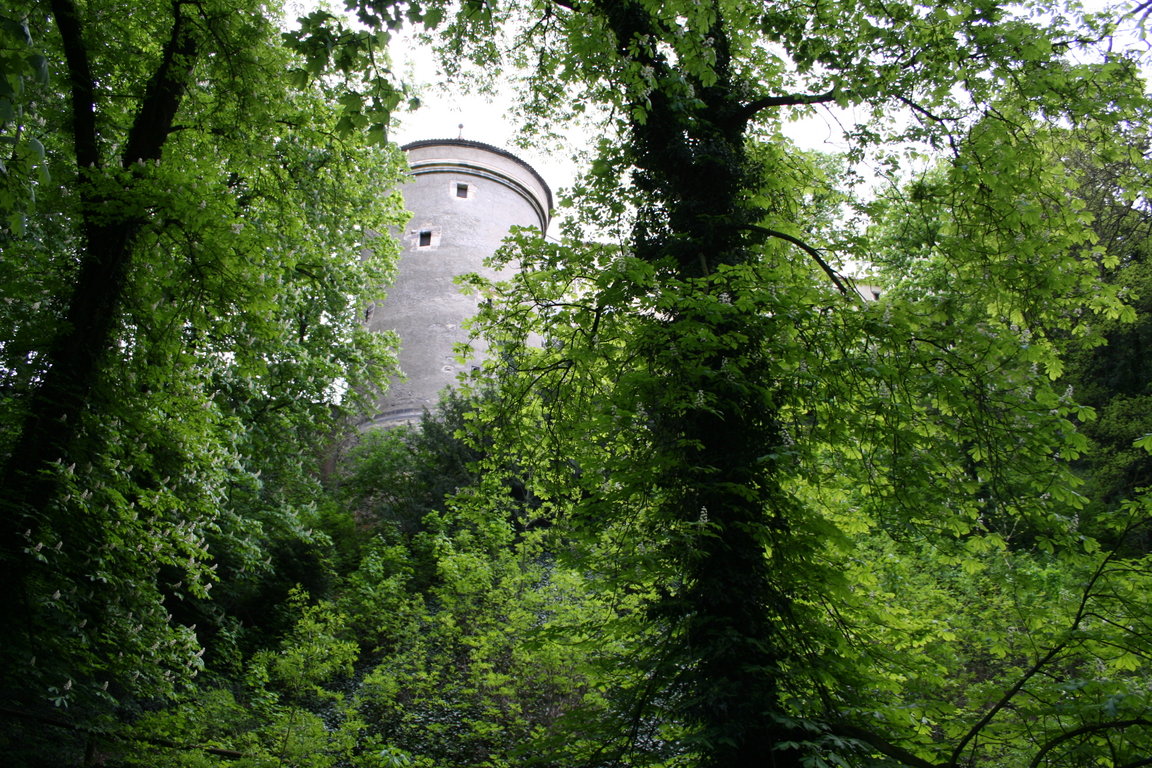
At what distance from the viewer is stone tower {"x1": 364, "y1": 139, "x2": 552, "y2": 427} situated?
21328 millimetres

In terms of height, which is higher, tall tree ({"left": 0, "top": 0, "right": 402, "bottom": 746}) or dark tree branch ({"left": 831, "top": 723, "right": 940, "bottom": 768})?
tall tree ({"left": 0, "top": 0, "right": 402, "bottom": 746})

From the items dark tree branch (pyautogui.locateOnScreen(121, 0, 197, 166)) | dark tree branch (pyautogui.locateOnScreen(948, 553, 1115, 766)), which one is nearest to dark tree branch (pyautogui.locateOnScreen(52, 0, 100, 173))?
dark tree branch (pyautogui.locateOnScreen(121, 0, 197, 166))

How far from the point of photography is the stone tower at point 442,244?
2133 centimetres

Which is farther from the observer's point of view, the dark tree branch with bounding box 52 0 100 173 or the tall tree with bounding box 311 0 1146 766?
the dark tree branch with bounding box 52 0 100 173

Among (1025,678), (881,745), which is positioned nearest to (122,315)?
(881,745)

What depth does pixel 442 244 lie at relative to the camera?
23.2 m

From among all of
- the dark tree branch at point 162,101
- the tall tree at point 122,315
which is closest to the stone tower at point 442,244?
the tall tree at point 122,315

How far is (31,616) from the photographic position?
493 cm

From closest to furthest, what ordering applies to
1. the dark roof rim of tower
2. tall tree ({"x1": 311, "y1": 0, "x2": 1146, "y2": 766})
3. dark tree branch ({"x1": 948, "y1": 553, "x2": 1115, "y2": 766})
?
dark tree branch ({"x1": 948, "y1": 553, "x2": 1115, "y2": 766}) < tall tree ({"x1": 311, "y1": 0, "x2": 1146, "y2": 766}) < the dark roof rim of tower

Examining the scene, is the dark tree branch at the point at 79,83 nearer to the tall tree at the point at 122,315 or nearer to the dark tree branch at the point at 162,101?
the tall tree at the point at 122,315

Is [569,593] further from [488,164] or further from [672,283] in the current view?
[488,164]

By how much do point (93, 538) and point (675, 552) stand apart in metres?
4.49

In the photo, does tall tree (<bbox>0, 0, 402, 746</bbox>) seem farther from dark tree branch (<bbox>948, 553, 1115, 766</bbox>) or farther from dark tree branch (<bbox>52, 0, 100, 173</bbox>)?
dark tree branch (<bbox>948, 553, 1115, 766</bbox>)

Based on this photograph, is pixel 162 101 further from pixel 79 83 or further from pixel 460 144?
pixel 460 144
